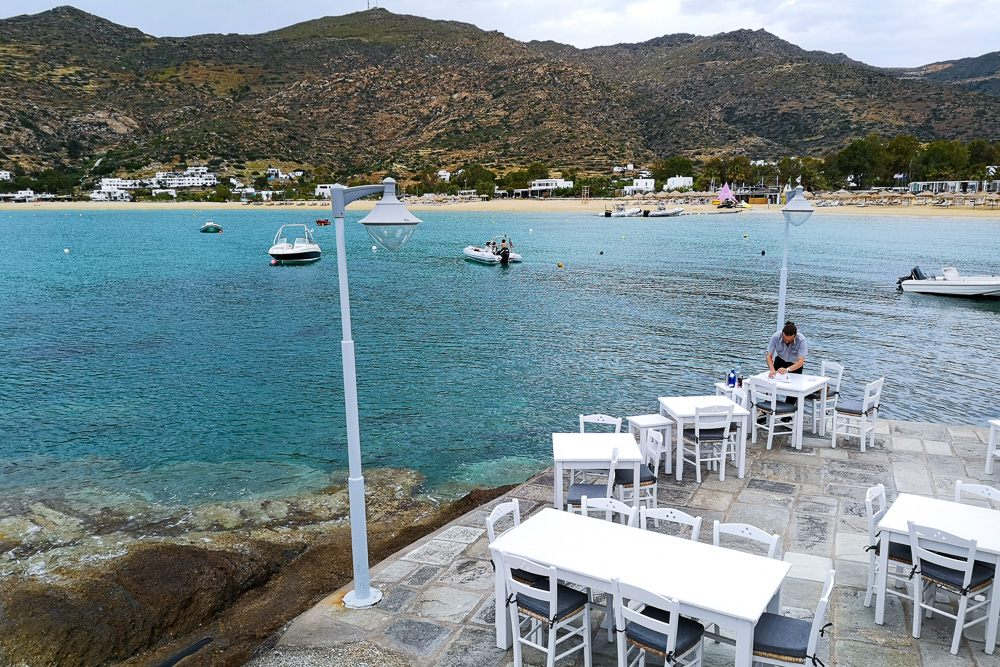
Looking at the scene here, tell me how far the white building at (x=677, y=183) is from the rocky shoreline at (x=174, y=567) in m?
122

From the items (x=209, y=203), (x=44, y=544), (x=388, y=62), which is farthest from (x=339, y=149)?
(x=44, y=544)

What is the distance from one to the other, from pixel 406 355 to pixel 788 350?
1284 cm

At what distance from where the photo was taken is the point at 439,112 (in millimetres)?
168875

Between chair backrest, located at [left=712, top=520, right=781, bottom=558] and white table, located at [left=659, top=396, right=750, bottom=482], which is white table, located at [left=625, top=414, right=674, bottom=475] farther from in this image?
chair backrest, located at [left=712, top=520, right=781, bottom=558]

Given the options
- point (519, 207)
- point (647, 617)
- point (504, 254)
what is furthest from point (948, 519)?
point (519, 207)

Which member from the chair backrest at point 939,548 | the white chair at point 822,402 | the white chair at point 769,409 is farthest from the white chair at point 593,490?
the white chair at point 822,402

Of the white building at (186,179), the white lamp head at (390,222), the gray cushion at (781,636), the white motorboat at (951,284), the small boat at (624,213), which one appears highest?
the white building at (186,179)

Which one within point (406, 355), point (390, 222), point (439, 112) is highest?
point (439, 112)

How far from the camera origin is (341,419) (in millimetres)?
14781

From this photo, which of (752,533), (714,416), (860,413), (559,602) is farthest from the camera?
(860,413)


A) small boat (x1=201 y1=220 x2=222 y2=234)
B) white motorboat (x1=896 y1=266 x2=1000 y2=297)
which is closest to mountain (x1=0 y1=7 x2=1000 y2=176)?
small boat (x1=201 y1=220 x2=222 y2=234)

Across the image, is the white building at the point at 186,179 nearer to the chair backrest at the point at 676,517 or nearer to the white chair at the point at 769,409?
the white chair at the point at 769,409

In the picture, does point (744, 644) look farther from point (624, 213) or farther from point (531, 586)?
point (624, 213)

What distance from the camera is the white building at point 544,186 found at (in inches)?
5182
